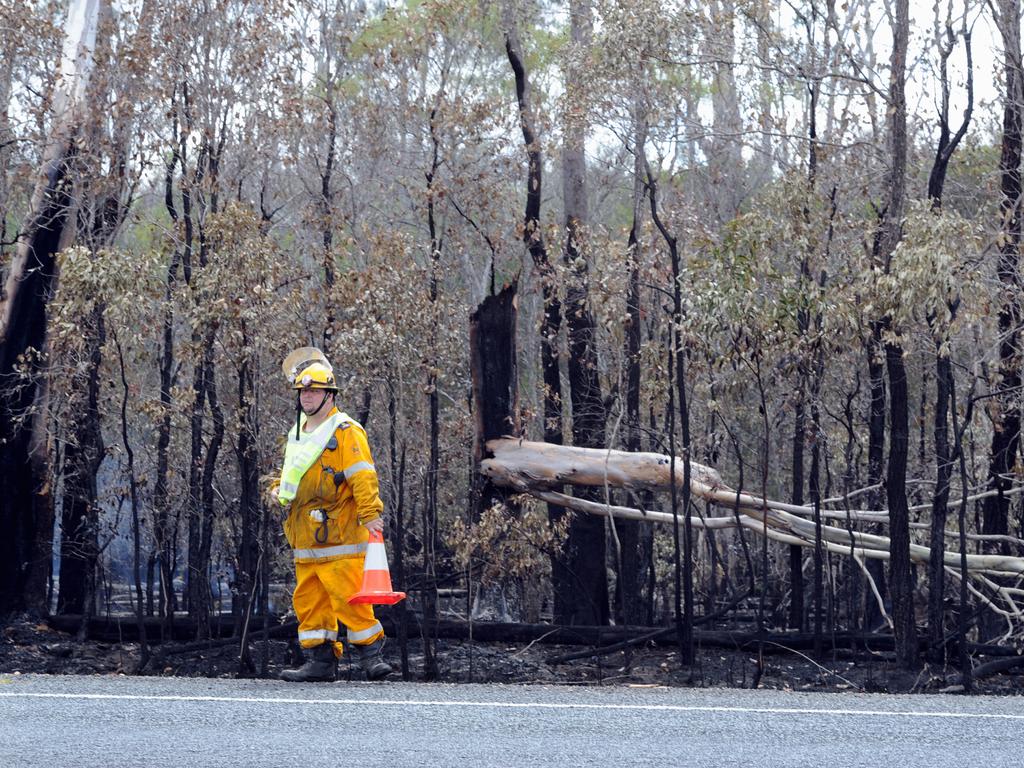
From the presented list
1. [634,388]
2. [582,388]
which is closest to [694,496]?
[634,388]

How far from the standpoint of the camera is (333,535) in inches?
341

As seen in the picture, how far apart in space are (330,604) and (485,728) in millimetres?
2672

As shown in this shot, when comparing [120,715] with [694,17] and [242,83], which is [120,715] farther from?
[242,83]

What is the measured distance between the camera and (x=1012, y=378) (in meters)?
15.5

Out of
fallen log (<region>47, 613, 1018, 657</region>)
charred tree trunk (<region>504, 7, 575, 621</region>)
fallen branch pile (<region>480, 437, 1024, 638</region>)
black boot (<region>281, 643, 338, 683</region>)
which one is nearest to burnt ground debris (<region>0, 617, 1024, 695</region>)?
fallen log (<region>47, 613, 1018, 657</region>)

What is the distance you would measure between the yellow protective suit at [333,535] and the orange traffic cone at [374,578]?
67 mm

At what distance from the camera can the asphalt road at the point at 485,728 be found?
18.3 feet

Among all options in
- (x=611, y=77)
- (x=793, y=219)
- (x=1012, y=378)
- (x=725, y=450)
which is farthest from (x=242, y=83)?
(x=725, y=450)

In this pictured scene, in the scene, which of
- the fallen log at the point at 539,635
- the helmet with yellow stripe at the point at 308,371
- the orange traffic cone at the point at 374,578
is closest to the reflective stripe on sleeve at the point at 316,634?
the orange traffic cone at the point at 374,578

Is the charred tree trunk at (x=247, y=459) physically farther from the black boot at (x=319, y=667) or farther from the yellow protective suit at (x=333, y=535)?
the yellow protective suit at (x=333, y=535)

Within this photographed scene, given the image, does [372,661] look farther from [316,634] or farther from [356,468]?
[356,468]

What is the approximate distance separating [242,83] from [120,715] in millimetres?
13102

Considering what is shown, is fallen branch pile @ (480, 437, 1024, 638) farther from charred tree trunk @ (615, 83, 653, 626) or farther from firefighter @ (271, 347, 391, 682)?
firefighter @ (271, 347, 391, 682)

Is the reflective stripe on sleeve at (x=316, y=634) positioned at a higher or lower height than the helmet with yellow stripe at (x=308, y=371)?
lower
